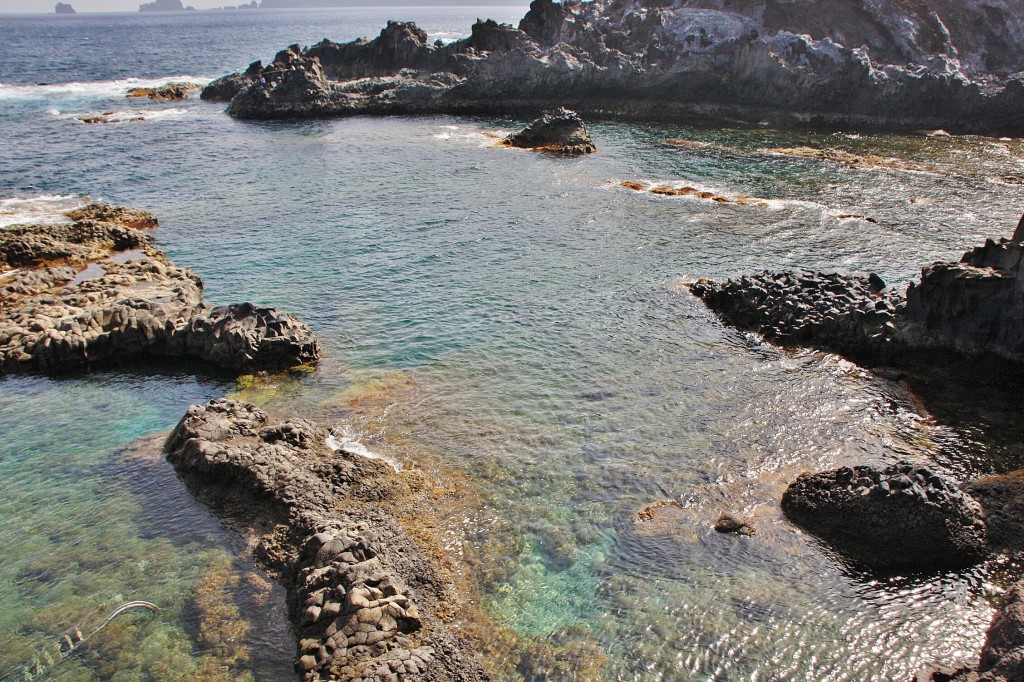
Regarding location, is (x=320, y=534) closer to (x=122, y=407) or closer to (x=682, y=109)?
(x=122, y=407)

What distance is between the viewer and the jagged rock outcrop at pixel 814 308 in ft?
106

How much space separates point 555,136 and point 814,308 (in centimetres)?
4407

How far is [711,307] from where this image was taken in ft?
122

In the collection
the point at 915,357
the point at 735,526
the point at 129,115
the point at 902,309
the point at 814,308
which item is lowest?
the point at 735,526

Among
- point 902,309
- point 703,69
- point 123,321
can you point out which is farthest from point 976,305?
point 703,69

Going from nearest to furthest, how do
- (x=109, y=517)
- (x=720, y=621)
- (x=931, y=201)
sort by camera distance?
(x=720, y=621) < (x=109, y=517) < (x=931, y=201)

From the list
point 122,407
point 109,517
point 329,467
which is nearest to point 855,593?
point 329,467

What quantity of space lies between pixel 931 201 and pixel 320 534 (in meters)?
51.2

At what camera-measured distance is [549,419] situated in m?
27.8

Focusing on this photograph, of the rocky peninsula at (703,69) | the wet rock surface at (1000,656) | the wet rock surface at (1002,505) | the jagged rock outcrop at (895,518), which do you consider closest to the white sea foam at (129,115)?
the rocky peninsula at (703,69)

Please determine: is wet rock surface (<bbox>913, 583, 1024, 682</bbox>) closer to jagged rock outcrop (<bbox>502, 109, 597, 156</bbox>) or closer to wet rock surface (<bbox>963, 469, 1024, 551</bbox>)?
wet rock surface (<bbox>963, 469, 1024, 551</bbox>)

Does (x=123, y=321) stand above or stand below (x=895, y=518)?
above

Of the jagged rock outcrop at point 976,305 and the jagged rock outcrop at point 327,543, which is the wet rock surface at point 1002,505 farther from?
the jagged rock outcrop at point 327,543

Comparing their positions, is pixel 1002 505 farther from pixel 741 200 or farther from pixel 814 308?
pixel 741 200
